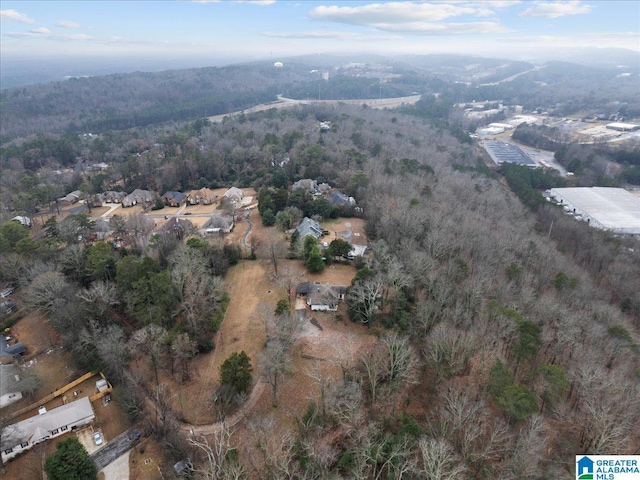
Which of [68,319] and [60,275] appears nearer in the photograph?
[68,319]

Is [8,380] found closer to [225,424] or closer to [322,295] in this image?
[225,424]

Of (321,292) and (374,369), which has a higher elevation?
(374,369)

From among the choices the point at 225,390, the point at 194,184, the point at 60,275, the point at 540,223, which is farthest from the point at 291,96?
the point at 225,390

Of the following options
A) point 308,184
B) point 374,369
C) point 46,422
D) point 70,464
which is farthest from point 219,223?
point 70,464

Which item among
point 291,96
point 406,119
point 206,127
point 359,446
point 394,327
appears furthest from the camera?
point 291,96

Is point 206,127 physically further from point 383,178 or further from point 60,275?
point 60,275

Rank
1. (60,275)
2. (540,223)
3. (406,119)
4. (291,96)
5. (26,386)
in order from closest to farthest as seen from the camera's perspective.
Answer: (26,386) → (60,275) → (540,223) → (406,119) → (291,96)

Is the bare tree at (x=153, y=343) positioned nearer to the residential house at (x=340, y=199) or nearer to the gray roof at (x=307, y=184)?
the residential house at (x=340, y=199)
